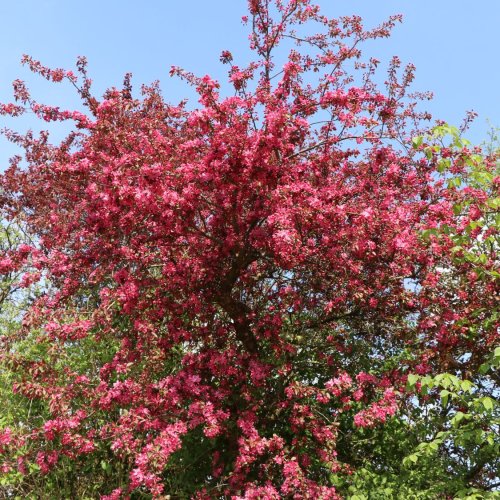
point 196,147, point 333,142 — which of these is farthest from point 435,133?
Result: point 196,147

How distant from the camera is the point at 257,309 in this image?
28.9 feet

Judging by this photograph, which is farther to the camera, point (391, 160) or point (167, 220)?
point (391, 160)

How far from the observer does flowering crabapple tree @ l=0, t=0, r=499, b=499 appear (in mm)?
7383

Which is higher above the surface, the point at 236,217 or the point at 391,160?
the point at 391,160

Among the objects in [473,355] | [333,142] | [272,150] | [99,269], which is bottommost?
[99,269]

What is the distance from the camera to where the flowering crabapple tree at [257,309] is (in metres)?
7.38

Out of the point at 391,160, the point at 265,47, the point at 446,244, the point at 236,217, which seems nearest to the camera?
the point at 236,217

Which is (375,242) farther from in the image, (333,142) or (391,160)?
(391,160)

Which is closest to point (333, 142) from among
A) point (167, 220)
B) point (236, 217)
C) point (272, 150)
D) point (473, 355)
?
point (272, 150)

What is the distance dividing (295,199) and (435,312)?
2.66 m

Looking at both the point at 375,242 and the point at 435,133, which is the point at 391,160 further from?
the point at 435,133

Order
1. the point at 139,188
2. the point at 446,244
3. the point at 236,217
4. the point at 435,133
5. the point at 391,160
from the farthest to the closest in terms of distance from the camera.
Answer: the point at 391,160, the point at 446,244, the point at 236,217, the point at 139,188, the point at 435,133

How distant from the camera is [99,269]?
8.12m

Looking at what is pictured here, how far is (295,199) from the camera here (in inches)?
298
